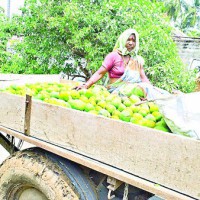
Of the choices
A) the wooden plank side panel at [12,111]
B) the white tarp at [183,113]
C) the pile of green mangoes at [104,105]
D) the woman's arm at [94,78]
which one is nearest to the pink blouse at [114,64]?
the woman's arm at [94,78]

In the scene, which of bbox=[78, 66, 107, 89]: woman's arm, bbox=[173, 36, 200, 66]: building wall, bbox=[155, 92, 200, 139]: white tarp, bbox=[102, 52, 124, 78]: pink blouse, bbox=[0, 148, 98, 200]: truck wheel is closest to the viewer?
bbox=[155, 92, 200, 139]: white tarp

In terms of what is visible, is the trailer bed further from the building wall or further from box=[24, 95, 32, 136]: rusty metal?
the building wall

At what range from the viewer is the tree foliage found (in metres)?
6.31

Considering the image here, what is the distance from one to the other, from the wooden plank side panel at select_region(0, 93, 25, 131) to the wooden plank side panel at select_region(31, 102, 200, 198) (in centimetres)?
14

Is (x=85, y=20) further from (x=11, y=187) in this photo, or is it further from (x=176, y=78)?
(x=11, y=187)

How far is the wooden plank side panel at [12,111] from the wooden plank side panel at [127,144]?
0.14 meters

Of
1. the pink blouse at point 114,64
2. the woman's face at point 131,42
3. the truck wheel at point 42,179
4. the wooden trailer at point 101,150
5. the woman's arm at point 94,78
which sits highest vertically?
the woman's face at point 131,42

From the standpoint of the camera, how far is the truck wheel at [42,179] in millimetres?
2221

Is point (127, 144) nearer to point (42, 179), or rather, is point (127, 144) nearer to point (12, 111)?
point (42, 179)

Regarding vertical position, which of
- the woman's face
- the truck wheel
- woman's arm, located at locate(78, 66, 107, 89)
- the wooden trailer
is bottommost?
the truck wheel

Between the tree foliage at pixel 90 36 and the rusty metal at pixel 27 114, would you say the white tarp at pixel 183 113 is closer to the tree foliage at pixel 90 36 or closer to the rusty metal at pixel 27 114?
the rusty metal at pixel 27 114

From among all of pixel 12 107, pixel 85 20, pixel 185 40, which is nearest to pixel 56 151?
pixel 12 107

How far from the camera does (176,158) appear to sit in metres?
1.64

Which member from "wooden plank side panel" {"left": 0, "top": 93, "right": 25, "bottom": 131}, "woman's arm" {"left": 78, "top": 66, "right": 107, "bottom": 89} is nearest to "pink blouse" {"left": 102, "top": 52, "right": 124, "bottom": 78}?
"woman's arm" {"left": 78, "top": 66, "right": 107, "bottom": 89}
